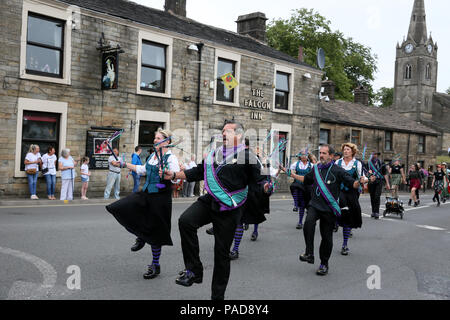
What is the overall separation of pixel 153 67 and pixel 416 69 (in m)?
79.0

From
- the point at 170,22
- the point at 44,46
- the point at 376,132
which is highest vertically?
the point at 170,22

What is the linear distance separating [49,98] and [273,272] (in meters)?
11.5

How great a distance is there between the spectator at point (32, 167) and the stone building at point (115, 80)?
71cm

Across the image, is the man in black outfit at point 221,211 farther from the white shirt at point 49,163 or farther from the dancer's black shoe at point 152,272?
the white shirt at point 49,163

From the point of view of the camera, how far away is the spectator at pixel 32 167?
45.3 ft

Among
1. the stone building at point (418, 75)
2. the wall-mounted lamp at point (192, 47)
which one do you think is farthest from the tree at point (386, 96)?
the wall-mounted lamp at point (192, 47)

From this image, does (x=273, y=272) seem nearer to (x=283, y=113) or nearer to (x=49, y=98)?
(x=49, y=98)

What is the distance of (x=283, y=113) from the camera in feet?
78.4

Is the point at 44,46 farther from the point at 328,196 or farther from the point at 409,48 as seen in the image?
the point at 409,48

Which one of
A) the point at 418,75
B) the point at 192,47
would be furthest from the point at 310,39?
the point at 418,75

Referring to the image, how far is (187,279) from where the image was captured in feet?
16.0

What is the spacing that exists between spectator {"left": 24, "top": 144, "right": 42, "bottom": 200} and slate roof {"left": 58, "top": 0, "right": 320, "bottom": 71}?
17.8ft

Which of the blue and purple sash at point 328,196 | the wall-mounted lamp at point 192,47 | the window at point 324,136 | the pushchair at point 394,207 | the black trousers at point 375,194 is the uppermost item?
the wall-mounted lamp at point 192,47

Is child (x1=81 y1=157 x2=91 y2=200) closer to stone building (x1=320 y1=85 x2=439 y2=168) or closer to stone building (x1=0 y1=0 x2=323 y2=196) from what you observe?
stone building (x1=0 y1=0 x2=323 y2=196)
